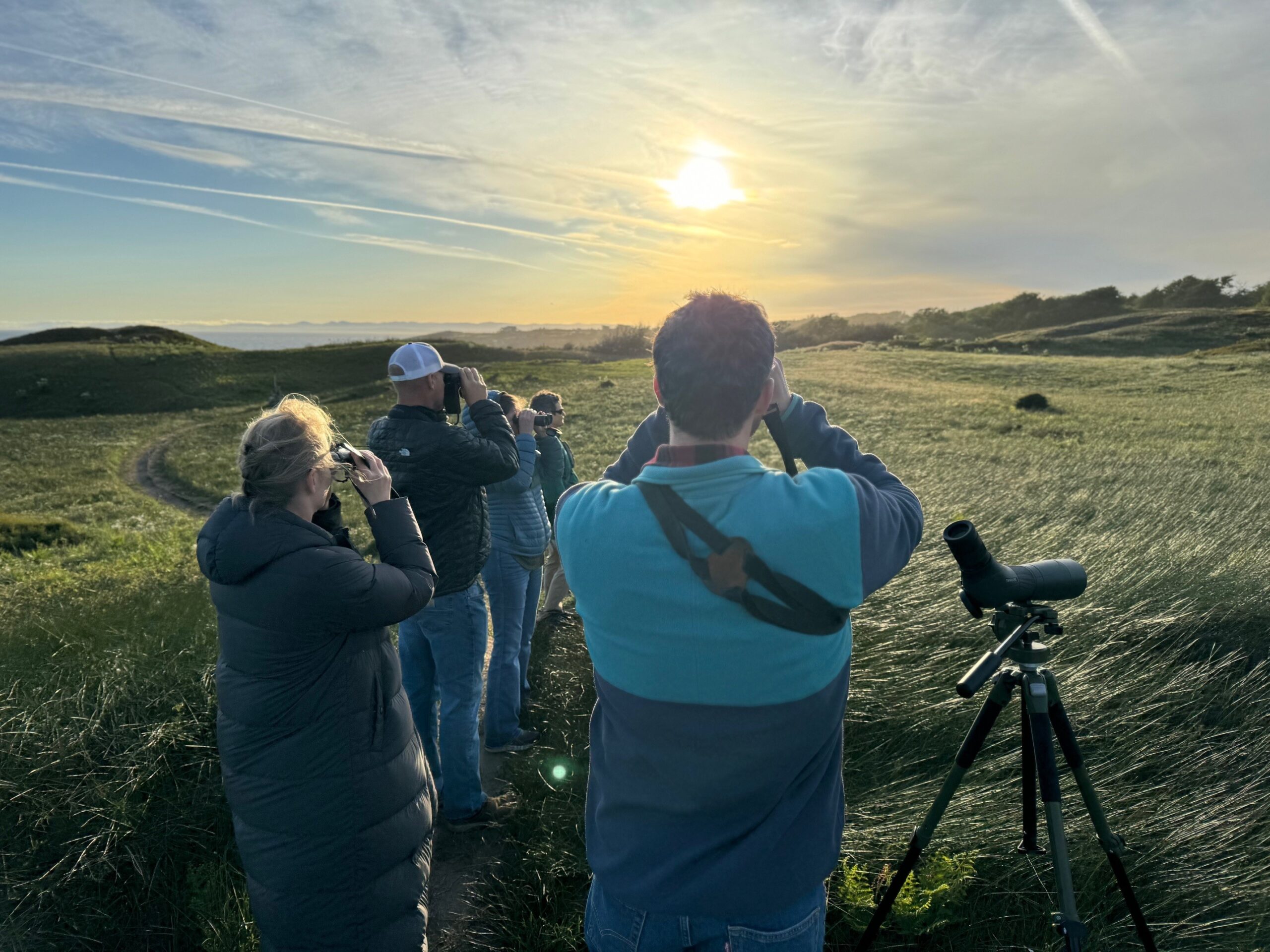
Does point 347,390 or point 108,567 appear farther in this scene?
point 347,390

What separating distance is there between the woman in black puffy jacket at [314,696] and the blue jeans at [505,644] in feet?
7.06

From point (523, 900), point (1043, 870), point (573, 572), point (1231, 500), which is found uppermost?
point (573, 572)

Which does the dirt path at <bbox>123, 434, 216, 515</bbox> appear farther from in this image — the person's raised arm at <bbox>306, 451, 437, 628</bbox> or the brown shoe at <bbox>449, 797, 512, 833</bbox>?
the person's raised arm at <bbox>306, 451, 437, 628</bbox>

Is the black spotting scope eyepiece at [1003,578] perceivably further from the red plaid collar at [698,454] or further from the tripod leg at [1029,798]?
the red plaid collar at [698,454]

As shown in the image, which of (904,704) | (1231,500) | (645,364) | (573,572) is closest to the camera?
(573,572)

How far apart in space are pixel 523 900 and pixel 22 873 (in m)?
2.63

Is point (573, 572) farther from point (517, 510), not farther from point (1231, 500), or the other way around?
point (1231, 500)

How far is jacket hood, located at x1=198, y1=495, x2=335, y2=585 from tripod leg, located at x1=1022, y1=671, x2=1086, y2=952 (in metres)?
2.58

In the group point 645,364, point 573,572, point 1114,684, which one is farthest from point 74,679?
point 645,364

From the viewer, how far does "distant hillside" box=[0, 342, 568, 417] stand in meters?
52.9

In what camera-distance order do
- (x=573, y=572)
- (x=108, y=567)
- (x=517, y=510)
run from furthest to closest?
1. (x=108, y=567)
2. (x=517, y=510)
3. (x=573, y=572)

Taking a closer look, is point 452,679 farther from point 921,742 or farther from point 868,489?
point 868,489

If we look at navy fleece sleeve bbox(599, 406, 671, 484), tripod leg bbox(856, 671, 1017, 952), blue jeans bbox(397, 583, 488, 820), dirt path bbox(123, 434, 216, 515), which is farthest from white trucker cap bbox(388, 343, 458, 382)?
dirt path bbox(123, 434, 216, 515)

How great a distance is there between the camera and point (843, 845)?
3570 mm
